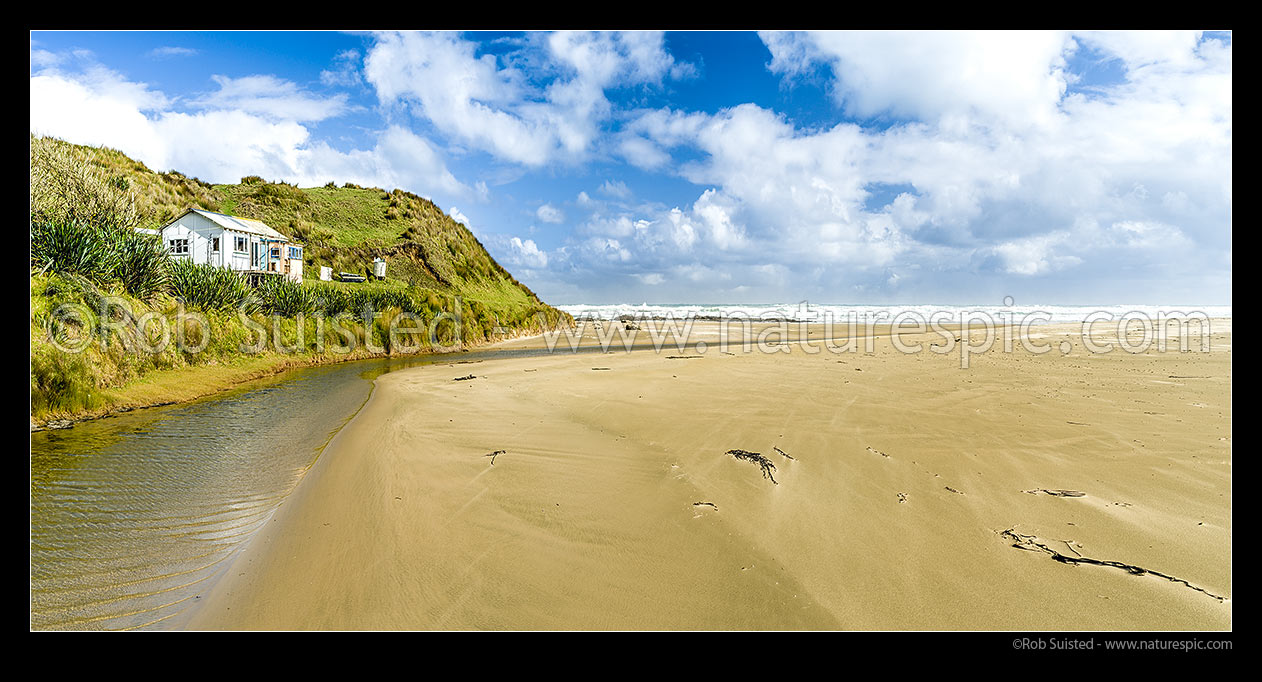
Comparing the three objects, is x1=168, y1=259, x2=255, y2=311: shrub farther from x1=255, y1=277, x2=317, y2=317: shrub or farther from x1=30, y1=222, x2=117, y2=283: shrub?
x1=30, y1=222, x2=117, y2=283: shrub

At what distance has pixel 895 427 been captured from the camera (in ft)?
19.6

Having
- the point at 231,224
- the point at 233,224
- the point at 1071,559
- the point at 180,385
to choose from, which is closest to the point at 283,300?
the point at 180,385

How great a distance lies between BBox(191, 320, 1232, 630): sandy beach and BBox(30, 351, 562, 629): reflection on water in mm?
325

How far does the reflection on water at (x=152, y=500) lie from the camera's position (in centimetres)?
275

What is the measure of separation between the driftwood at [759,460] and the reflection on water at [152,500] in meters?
4.28

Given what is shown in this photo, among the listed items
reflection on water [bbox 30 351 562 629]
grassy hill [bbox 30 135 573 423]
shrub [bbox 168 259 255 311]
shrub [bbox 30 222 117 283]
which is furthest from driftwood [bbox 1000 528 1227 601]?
shrub [bbox 168 259 255 311]

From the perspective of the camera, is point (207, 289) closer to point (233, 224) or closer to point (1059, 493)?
point (233, 224)

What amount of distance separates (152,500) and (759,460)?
5.83 m

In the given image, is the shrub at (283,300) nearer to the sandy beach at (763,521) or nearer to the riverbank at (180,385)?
the riverbank at (180,385)

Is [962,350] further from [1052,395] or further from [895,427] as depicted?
[895,427]

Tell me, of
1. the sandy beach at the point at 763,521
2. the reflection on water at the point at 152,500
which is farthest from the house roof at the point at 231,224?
the sandy beach at the point at 763,521

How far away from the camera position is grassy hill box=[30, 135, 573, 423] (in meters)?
8.33
